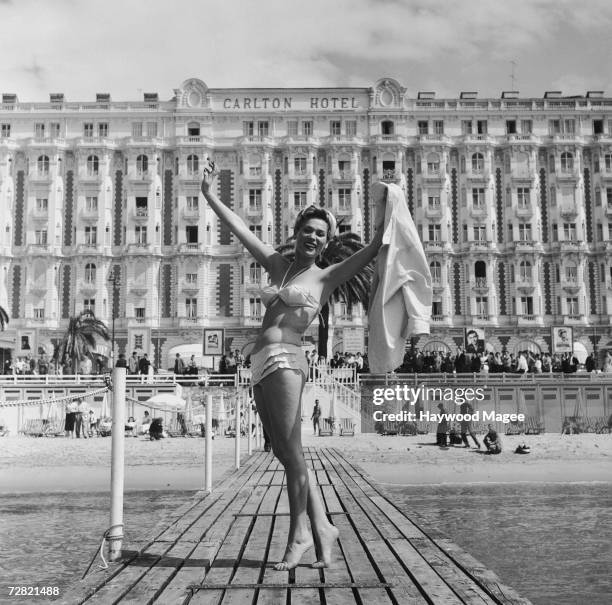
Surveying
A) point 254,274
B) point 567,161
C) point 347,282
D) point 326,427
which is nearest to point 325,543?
point 326,427

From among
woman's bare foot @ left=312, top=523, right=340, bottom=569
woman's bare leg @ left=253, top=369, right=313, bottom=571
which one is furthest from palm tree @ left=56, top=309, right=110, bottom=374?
woman's bare foot @ left=312, top=523, right=340, bottom=569

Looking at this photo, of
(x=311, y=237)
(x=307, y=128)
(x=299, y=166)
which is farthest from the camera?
(x=307, y=128)

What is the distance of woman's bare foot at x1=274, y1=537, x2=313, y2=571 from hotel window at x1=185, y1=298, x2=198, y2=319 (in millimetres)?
54420

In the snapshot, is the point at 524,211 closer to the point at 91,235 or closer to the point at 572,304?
the point at 572,304

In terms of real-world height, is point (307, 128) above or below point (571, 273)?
above

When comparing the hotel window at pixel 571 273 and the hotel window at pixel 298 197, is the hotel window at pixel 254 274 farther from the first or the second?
the hotel window at pixel 571 273

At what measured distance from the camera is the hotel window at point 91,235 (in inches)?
2331

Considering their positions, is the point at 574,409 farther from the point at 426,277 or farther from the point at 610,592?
the point at 426,277

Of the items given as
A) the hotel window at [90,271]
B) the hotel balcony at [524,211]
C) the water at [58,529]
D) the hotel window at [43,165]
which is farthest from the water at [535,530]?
the hotel window at [43,165]

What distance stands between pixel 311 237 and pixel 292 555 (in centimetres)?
→ 193

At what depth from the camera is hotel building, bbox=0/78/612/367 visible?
5872 centimetres

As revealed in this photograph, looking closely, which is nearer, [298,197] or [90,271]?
[90,271]

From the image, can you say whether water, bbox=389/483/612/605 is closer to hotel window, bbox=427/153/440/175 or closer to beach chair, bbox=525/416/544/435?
beach chair, bbox=525/416/544/435

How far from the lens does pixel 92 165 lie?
6000 centimetres
